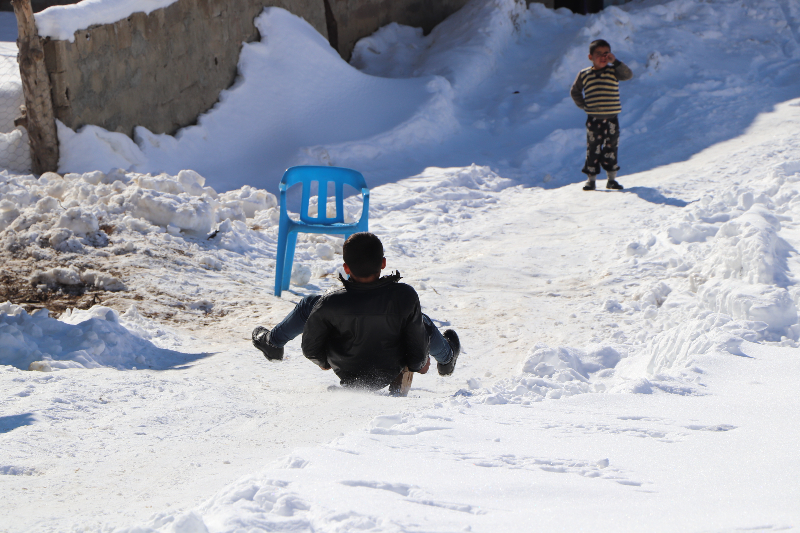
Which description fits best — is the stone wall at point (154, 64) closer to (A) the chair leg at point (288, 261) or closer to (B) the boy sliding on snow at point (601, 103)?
(A) the chair leg at point (288, 261)

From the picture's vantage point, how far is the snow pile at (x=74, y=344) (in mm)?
3625

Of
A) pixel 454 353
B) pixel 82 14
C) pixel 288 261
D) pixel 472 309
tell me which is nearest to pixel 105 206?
pixel 288 261

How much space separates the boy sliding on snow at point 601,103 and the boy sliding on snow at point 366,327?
16.3 ft

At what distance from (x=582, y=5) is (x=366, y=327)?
11.2m

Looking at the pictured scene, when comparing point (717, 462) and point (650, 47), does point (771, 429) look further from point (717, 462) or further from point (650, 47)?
point (650, 47)

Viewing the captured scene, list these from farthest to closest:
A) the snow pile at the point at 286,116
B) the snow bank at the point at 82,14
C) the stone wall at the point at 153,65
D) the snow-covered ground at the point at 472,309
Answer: the snow pile at the point at 286,116
the stone wall at the point at 153,65
the snow bank at the point at 82,14
the snow-covered ground at the point at 472,309

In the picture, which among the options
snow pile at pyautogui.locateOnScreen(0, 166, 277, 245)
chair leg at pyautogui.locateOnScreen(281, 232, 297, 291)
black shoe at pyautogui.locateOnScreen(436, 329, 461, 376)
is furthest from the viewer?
snow pile at pyautogui.locateOnScreen(0, 166, 277, 245)

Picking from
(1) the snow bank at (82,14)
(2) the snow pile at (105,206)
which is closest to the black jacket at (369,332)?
(2) the snow pile at (105,206)

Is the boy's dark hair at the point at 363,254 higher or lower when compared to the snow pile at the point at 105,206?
lower

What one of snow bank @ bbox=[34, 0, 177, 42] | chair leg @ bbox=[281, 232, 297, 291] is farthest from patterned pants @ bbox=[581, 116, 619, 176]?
snow bank @ bbox=[34, 0, 177, 42]

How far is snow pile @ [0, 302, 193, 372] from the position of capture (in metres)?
3.62

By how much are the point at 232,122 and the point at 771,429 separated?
7101mm

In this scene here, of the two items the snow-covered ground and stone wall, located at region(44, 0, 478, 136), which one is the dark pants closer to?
the snow-covered ground

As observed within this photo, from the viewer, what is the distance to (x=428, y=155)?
882 centimetres
